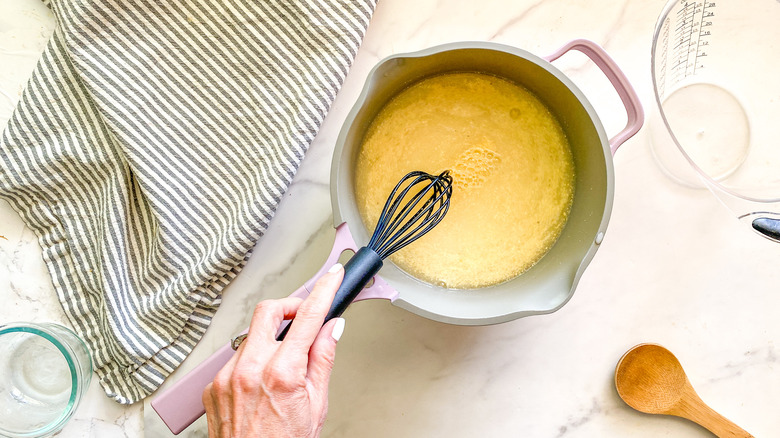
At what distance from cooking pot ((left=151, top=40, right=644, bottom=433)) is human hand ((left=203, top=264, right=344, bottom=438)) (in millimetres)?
49

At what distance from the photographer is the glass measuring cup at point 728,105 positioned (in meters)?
0.86

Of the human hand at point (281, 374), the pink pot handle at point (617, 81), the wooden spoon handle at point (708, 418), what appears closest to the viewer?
the human hand at point (281, 374)

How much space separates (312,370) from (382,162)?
31 centimetres

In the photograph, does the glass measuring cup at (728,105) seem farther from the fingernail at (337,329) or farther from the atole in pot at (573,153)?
the fingernail at (337,329)

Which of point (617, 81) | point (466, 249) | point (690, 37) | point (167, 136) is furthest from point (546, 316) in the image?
point (167, 136)

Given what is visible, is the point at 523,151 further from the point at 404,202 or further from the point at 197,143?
the point at 197,143

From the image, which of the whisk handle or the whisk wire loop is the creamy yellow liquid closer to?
the whisk wire loop

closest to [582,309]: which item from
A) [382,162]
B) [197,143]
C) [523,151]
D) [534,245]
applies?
[534,245]

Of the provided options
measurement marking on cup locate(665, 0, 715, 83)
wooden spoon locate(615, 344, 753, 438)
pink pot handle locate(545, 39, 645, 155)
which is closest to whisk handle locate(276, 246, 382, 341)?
pink pot handle locate(545, 39, 645, 155)

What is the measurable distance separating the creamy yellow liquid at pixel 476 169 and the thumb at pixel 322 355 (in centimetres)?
19

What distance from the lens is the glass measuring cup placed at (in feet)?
2.81

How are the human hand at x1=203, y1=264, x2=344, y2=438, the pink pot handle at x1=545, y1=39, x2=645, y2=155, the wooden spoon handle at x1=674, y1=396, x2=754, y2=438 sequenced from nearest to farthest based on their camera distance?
the human hand at x1=203, y1=264, x2=344, y2=438 → the pink pot handle at x1=545, y1=39, x2=645, y2=155 → the wooden spoon handle at x1=674, y1=396, x2=754, y2=438

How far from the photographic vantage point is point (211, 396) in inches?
26.2

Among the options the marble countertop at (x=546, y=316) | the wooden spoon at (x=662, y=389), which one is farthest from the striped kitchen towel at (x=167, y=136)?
the wooden spoon at (x=662, y=389)
